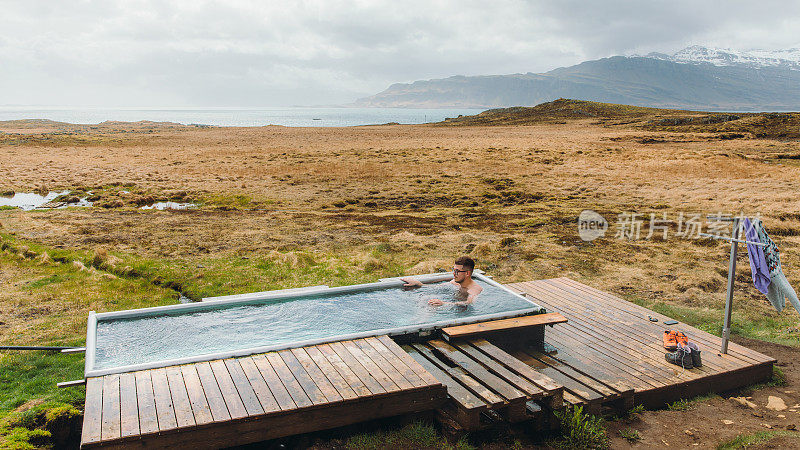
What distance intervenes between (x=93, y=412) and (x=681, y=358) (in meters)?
7.22

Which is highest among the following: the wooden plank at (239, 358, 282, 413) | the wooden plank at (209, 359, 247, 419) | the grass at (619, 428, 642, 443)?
the wooden plank at (209, 359, 247, 419)

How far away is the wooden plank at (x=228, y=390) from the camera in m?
5.37

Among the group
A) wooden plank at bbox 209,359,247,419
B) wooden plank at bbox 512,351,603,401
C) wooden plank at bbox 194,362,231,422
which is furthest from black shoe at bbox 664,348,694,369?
wooden plank at bbox 194,362,231,422

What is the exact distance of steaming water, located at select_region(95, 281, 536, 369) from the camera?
8.32 m

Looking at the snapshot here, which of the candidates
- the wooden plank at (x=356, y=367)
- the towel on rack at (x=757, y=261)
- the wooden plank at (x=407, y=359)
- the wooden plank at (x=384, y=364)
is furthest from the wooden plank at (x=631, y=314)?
the wooden plank at (x=356, y=367)

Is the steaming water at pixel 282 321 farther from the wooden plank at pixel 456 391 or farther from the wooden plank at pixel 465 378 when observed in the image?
the wooden plank at pixel 456 391

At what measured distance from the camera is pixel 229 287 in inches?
477

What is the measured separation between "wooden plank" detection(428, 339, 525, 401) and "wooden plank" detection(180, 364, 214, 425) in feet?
10.0

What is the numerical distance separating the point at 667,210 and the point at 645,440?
16643mm

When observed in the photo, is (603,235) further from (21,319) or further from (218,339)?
(21,319)

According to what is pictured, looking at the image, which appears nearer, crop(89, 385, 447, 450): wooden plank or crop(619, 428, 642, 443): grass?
crop(89, 385, 447, 450): wooden plank

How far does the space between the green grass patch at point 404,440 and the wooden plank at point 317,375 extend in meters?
0.55

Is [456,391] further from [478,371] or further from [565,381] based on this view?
[565,381]

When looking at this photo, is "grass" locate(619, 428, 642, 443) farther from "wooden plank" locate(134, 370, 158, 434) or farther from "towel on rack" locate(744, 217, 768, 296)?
"wooden plank" locate(134, 370, 158, 434)
